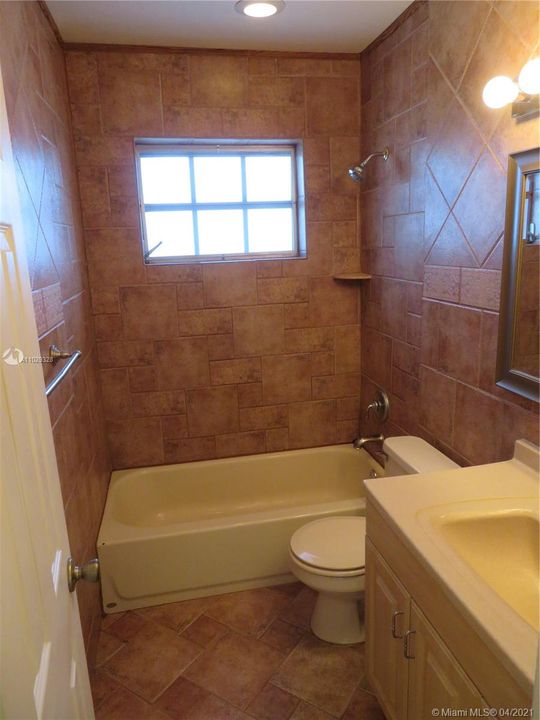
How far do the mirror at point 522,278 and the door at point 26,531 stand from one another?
1.36 m

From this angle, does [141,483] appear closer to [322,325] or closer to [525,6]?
[322,325]

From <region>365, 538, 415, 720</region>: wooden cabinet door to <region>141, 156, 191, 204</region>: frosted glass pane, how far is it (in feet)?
6.88

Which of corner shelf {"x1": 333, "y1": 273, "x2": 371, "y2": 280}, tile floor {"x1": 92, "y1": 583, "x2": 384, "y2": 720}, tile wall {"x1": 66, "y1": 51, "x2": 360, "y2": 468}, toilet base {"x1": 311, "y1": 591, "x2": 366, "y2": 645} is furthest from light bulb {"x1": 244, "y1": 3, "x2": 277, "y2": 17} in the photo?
tile floor {"x1": 92, "y1": 583, "x2": 384, "y2": 720}

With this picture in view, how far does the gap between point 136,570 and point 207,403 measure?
974 mm

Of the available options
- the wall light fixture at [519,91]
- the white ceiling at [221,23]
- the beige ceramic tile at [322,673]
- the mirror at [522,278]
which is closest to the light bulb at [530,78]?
the wall light fixture at [519,91]

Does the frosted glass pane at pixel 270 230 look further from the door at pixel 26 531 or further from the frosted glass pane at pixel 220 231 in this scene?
the door at pixel 26 531

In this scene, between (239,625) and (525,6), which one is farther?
(239,625)

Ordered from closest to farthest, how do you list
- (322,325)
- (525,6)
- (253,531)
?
(525,6), (253,531), (322,325)

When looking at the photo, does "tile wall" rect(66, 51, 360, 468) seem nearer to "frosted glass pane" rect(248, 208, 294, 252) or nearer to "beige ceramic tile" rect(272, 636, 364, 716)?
"frosted glass pane" rect(248, 208, 294, 252)

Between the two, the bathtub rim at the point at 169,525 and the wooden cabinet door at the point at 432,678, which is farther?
the bathtub rim at the point at 169,525

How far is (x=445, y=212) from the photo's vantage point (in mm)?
1947

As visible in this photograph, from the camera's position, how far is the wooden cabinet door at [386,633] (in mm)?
1395

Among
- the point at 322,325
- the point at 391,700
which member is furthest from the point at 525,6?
the point at 391,700

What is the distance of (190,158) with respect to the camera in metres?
2.79
